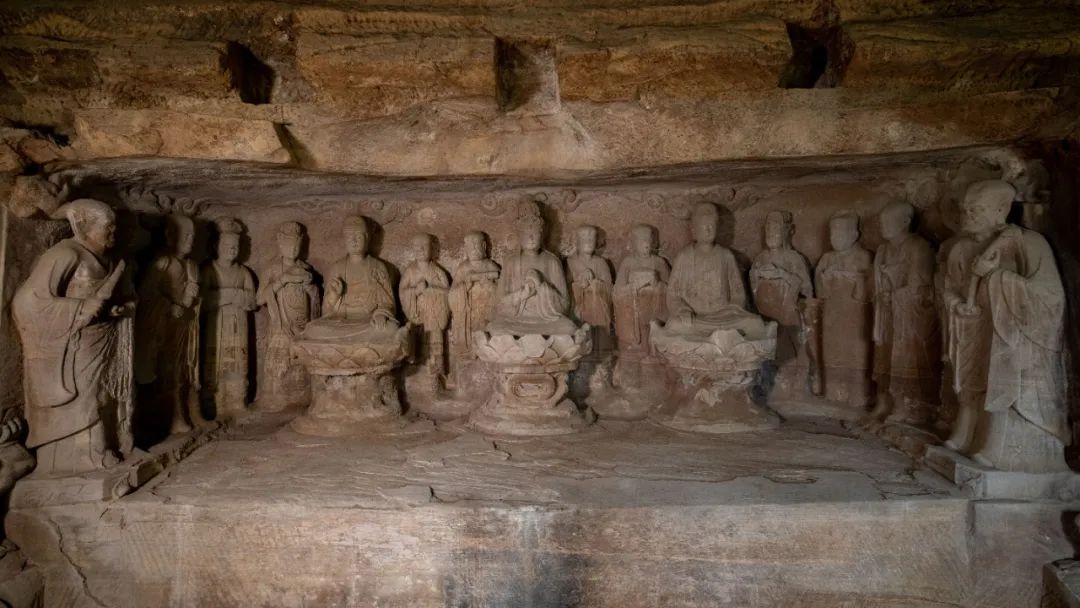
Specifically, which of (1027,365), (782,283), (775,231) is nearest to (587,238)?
(775,231)

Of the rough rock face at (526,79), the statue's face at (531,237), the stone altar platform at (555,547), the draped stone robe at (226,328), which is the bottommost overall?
the stone altar platform at (555,547)

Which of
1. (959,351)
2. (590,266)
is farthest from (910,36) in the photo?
(590,266)

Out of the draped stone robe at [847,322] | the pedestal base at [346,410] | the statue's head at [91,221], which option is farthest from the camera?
the draped stone robe at [847,322]

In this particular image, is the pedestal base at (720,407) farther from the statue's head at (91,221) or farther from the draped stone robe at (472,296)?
the statue's head at (91,221)

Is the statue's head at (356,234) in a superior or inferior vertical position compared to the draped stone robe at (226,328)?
superior

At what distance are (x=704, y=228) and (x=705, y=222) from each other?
6 centimetres

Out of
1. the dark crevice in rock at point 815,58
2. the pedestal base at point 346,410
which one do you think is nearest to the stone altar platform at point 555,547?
the pedestal base at point 346,410

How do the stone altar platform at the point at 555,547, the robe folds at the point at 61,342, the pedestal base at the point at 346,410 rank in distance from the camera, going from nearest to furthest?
1. the stone altar platform at the point at 555,547
2. the robe folds at the point at 61,342
3. the pedestal base at the point at 346,410

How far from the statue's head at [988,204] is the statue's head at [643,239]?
2.67m

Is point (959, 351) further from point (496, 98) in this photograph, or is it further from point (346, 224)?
point (346, 224)

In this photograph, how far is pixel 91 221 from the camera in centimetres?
457

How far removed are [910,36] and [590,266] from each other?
129 inches

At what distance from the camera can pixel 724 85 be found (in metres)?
4.61

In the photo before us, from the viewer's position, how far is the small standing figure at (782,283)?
6188 mm
